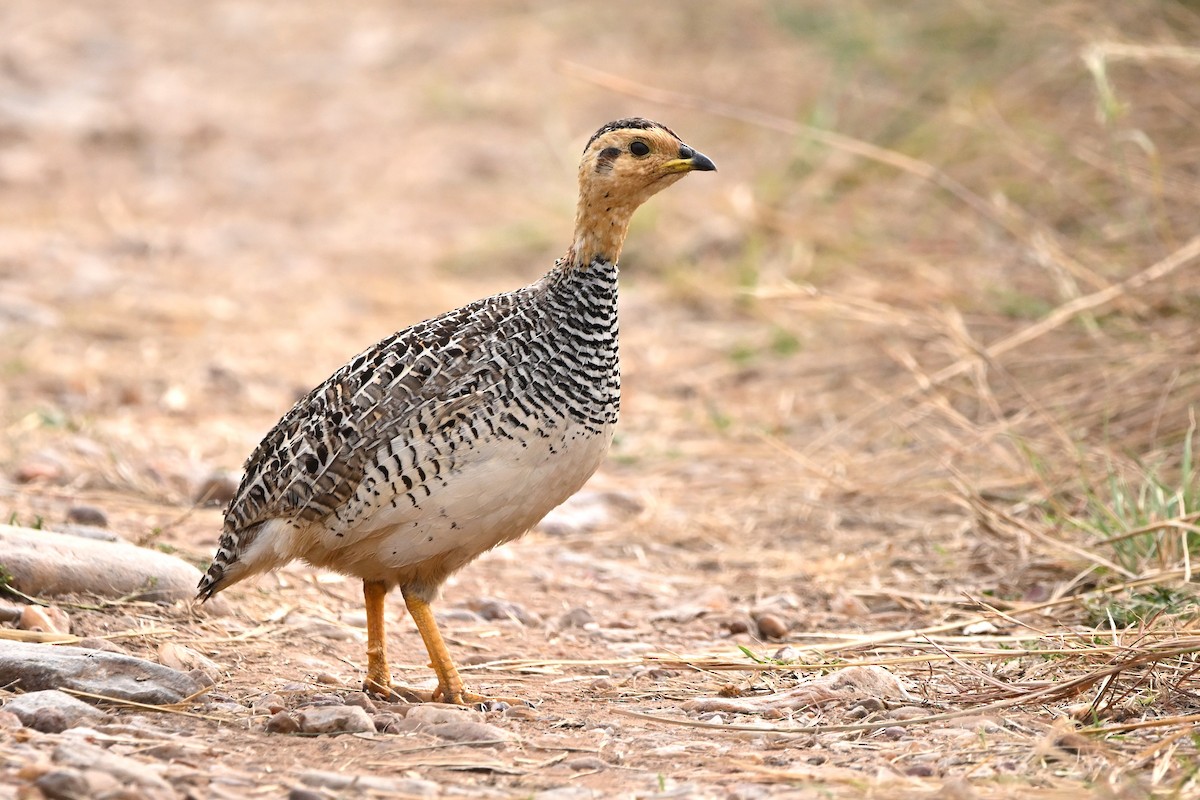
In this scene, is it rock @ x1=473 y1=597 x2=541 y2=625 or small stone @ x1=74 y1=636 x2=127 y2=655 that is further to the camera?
rock @ x1=473 y1=597 x2=541 y2=625

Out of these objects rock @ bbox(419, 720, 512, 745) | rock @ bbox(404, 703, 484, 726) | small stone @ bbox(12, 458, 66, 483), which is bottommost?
rock @ bbox(419, 720, 512, 745)

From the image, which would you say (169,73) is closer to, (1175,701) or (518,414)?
(518,414)

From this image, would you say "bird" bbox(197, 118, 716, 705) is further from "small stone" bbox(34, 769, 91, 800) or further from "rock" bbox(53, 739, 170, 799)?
"small stone" bbox(34, 769, 91, 800)

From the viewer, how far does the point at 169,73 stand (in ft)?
50.3

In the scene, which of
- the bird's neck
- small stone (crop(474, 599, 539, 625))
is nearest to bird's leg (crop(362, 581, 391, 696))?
small stone (crop(474, 599, 539, 625))

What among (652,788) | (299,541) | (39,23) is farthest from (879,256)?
(39,23)

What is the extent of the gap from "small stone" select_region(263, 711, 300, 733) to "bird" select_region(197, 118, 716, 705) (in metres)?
0.50

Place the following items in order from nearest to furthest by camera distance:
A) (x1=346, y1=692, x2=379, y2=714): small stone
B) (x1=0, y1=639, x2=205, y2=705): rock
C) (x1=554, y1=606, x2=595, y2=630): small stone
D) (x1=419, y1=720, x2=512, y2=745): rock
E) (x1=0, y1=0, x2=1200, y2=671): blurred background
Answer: (x1=419, y1=720, x2=512, y2=745): rock < (x1=0, y1=639, x2=205, y2=705): rock < (x1=346, y1=692, x2=379, y2=714): small stone < (x1=554, y1=606, x2=595, y2=630): small stone < (x1=0, y1=0, x2=1200, y2=671): blurred background

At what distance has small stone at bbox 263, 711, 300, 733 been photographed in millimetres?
3863

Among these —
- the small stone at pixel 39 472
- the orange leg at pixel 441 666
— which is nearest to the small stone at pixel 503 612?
the orange leg at pixel 441 666

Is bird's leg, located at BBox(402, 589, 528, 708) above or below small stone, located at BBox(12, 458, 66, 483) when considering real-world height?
below

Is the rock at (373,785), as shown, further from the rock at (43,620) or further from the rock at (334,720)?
the rock at (43,620)

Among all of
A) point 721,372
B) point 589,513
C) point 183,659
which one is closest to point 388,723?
point 183,659

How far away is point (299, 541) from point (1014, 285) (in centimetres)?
460
